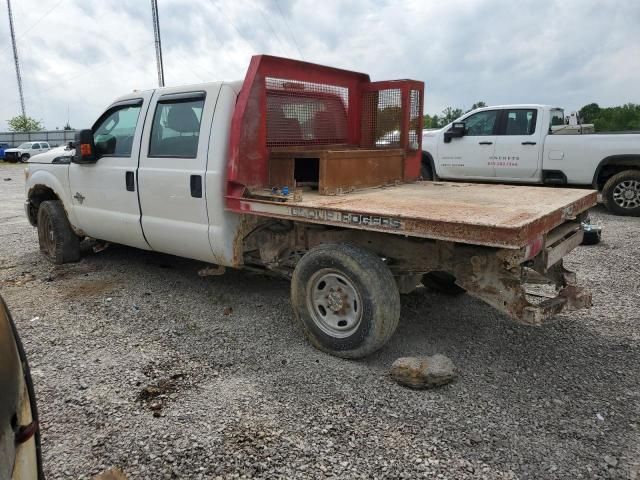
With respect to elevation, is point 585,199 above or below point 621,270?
above

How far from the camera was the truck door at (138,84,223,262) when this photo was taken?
4523 mm

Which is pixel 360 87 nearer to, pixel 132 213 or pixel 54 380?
pixel 132 213

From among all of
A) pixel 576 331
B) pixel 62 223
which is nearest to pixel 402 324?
pixel 576 331

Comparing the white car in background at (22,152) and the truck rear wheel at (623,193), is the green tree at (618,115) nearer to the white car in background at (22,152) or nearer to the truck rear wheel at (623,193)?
the truck rear wheel at (623,193)

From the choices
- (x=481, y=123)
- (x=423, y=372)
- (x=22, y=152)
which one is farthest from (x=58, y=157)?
(x=22, y=152)

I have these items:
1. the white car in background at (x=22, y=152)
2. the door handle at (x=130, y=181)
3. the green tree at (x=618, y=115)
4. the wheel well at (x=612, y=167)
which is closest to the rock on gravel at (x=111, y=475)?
the door handle at (x=130, y=181)

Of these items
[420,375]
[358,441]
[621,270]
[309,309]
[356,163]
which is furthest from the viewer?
[621,270]

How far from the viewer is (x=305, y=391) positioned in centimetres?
341

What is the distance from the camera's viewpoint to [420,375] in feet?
11.1

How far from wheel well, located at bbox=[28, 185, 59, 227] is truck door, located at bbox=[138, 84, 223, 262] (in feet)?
7.30

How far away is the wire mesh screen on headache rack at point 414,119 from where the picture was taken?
524 cm

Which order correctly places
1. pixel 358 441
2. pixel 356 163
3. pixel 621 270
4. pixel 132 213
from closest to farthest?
1. pixel 358 441
2. pixel 356 163
3. pixel 132 213
4. pixel 621 270

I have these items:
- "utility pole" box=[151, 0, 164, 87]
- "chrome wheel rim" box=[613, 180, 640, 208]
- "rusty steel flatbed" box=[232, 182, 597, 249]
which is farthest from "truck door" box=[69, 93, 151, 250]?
"utility pole" box=[151, 0, 164, 87]

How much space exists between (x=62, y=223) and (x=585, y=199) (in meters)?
5.57
